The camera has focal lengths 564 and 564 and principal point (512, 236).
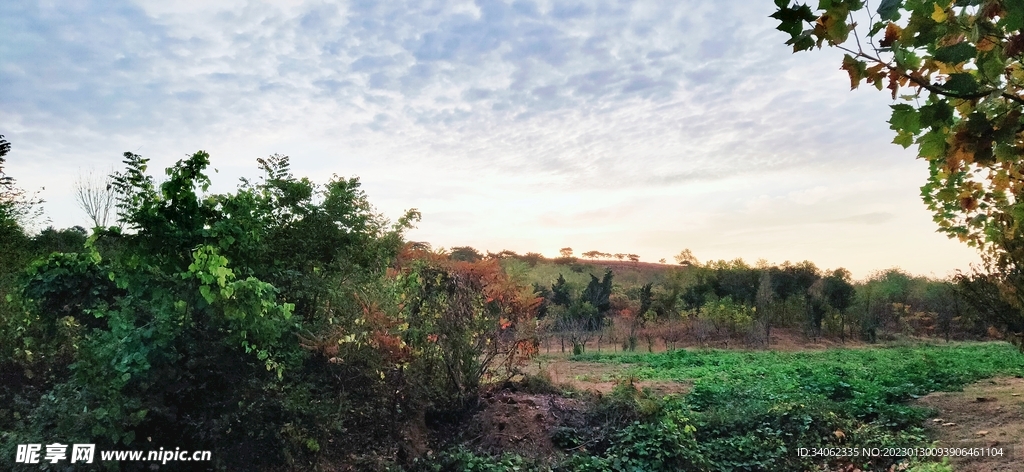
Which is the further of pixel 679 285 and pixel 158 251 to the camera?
pixel 679 285

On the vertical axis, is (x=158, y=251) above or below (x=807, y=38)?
below

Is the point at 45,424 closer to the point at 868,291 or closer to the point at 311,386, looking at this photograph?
the point at 311,386

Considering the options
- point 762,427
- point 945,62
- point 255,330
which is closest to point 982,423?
point 762,427

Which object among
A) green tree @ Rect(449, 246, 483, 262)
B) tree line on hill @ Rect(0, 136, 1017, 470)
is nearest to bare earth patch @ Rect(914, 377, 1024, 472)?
tree line on hill @ Rect(0, 136, 1017, 470)

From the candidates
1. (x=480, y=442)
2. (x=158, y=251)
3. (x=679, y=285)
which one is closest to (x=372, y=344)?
(x=480, y=442)

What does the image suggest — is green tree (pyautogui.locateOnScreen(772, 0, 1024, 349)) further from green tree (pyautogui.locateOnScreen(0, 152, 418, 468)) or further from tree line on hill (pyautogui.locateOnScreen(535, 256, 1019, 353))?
tree line on hill (pyautogui.locateOnScreen(535, 256, 1019, 353))

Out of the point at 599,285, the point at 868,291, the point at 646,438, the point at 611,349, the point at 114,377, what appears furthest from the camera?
A: the point at 599,285

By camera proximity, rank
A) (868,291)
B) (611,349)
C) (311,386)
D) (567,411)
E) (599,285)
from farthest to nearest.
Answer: (599,285) → (868,291) → (611,349) → (567,411) → (311,386)

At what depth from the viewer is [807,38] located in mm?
1598

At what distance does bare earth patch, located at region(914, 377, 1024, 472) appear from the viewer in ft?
13.6

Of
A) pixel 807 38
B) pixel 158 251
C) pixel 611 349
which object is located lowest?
pixel 611 349

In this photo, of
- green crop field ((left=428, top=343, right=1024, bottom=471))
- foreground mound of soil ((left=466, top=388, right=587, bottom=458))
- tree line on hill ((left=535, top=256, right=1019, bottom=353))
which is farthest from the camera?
tree line on hill ((left=535, top=256, right=1019, bottom=353))

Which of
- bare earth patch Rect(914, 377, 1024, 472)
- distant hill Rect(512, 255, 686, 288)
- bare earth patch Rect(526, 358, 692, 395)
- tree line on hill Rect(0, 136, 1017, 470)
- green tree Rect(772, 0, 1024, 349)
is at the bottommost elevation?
bare earth patch Rect(526, 358, 692, 395)

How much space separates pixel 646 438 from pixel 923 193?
403 cm
